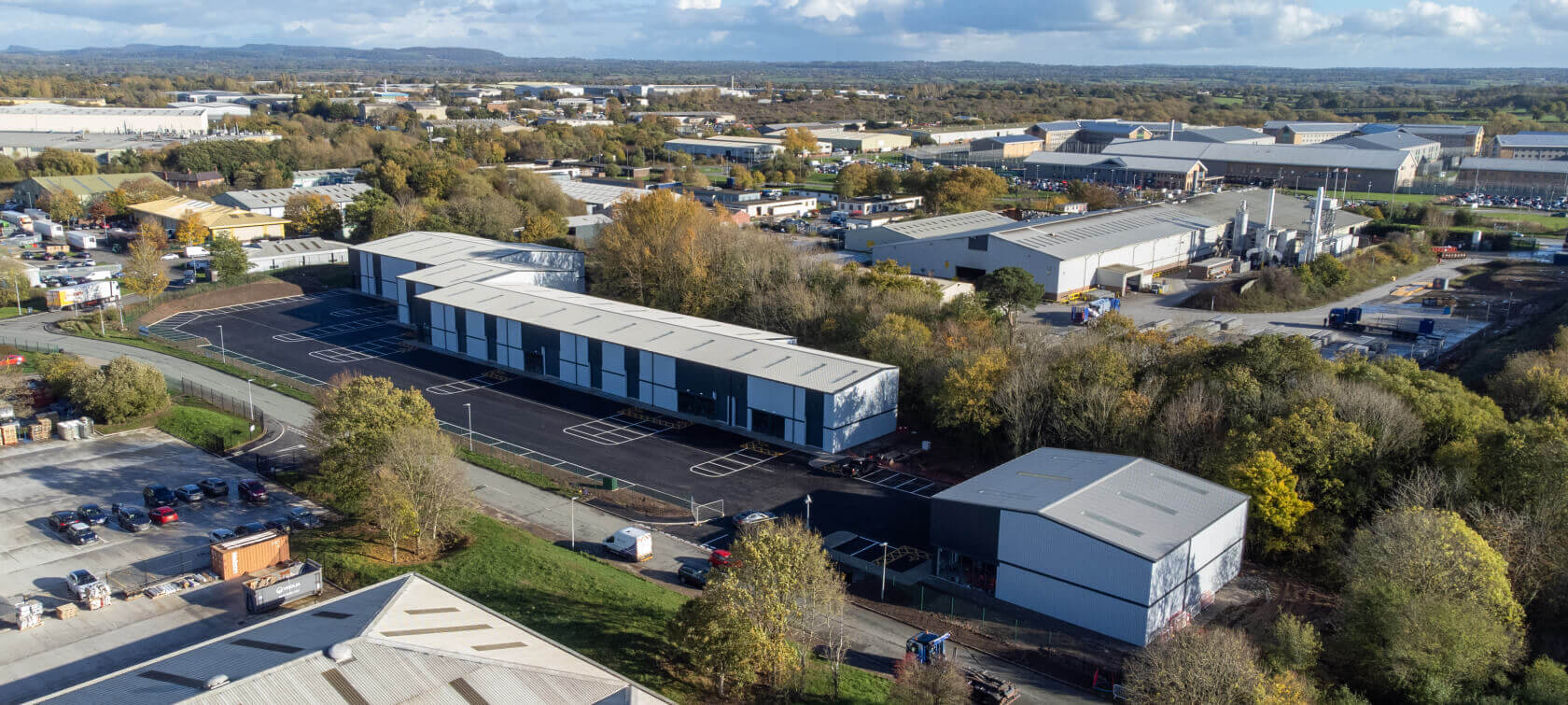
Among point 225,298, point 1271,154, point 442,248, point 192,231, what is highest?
point 1271,154

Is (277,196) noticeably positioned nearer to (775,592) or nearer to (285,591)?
(285,591)

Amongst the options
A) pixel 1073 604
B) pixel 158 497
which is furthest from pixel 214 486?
pixel 1073 604

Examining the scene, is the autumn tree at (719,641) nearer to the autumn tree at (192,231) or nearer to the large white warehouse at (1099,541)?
the large white warehouse at (1099,541)

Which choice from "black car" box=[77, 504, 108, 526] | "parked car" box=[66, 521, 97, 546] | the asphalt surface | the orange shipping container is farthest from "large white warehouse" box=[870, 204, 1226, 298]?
"parked car" box=[66, 521, 97, 546]

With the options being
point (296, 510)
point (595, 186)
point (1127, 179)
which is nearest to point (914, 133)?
point (1127, 179)

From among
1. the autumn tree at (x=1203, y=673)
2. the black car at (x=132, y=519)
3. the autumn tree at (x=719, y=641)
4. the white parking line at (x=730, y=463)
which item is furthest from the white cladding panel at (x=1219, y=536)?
the black car at (x=132, y=519)

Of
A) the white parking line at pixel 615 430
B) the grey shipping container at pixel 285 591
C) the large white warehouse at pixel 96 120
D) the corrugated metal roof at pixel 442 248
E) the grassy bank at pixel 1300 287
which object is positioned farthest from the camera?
the large white warehouse at pixel 96 120
